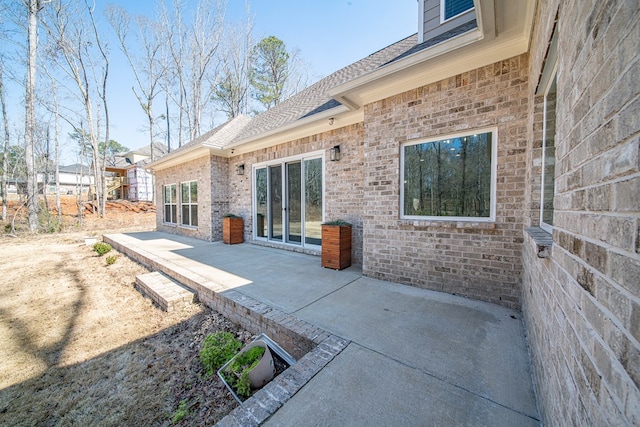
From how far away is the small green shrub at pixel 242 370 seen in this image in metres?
2.16

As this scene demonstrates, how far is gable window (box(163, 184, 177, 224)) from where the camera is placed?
1042 centimetres

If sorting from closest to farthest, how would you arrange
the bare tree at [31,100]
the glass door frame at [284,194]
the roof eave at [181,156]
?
the glass door frame at [284,194], the roof eave at [181,156], the bare tree at [31,100]

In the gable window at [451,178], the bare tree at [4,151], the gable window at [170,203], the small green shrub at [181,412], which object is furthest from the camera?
the bare tree at [4,151]

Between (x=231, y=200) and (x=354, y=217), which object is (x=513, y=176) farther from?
(x=231, y=200)

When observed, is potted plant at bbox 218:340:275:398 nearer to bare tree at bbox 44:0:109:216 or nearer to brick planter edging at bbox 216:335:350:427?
brick planter edging at bbox 216:335:350:427

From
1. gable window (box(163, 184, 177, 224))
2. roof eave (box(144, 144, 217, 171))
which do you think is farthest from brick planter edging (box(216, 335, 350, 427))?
gable window (box(163, 184, 177, 224))

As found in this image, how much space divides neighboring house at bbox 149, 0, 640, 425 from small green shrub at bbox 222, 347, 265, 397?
212cm

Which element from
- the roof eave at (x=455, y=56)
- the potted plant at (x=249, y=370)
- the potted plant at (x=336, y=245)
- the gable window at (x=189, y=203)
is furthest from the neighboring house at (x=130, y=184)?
the potted plant at (x=249, y=370)

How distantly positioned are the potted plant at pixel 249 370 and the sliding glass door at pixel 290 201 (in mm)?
3666

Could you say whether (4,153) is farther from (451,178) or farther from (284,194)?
(451,178)

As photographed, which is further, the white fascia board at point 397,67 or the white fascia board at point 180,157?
the white fascia board at point 180,157

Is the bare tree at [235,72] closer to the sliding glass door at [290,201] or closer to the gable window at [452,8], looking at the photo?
the sliding glass door at [290,201]

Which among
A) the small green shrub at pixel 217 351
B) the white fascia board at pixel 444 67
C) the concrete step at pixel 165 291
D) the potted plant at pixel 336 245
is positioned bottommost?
the small green shrub at pixel 217 351

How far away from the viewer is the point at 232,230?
298 inches
